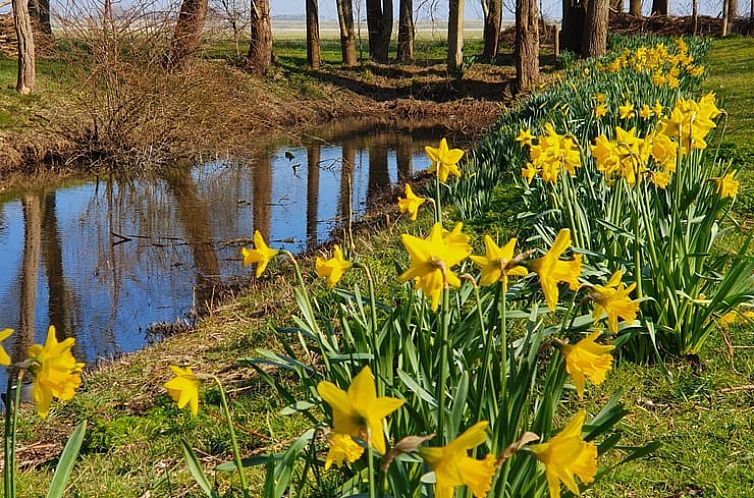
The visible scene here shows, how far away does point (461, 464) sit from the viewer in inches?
43.1

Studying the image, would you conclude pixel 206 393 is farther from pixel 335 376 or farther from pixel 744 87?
pixel 744 87

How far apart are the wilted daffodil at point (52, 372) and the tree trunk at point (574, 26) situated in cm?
2335

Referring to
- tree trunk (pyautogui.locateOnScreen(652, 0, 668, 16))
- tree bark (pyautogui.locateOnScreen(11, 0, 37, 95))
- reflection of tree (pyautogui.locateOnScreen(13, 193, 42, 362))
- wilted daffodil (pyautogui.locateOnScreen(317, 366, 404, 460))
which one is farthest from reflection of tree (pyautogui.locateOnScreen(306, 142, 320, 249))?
tree trunk (pyautogui.locateOnScreen(652, 0, 668, 16))

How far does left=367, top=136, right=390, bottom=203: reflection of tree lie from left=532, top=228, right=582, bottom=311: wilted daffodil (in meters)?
8.71

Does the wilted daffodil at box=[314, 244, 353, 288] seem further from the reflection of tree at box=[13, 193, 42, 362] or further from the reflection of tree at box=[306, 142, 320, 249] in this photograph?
the reflection of tree at box=[306, 142, 320, 249]

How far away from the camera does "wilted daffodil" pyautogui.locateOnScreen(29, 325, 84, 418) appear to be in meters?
1.41

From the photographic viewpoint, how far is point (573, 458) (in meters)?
1.28

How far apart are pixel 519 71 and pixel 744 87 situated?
6267 millimetres

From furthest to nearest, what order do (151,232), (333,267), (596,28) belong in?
(596,28)
(151,232)
(333,267)

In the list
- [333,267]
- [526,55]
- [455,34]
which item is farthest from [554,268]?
[455,34]

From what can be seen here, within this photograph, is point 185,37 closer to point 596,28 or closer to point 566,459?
point 596,28

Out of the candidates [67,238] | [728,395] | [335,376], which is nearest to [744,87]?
[67,238]

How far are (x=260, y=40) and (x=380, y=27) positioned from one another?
19.1 feet

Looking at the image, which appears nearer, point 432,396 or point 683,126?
point 432,396
